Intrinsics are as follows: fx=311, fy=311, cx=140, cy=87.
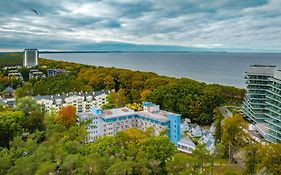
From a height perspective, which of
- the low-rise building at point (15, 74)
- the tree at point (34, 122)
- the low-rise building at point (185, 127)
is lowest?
the low-rise building at point (185, 127)

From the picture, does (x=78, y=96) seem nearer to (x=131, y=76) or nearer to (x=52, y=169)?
(x=131, y=76)

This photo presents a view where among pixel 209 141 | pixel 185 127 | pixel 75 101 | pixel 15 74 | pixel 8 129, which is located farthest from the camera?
pixel 15 74

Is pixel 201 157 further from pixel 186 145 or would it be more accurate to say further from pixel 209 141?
pixel 186 145

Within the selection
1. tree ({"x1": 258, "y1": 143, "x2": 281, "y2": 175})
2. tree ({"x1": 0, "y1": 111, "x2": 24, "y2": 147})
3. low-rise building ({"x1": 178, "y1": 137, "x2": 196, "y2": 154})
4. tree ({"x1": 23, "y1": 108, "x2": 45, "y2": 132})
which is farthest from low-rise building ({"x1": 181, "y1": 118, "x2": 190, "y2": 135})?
tree ({"x1": 0, "y1": 111, "x2": 24, "y2": 147})

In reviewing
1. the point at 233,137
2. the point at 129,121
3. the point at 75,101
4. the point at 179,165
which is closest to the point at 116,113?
the point at 129,121

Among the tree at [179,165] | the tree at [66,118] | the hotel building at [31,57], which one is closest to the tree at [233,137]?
the tree at [179,165]

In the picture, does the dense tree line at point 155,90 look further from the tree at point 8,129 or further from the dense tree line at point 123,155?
the tree at point 8,129
